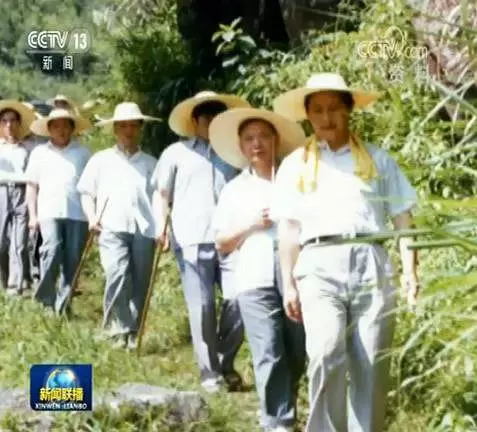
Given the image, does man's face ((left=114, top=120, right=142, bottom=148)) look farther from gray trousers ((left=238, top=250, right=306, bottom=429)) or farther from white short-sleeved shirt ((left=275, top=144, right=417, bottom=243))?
white short-sleeved shirt ((left=275, top=144, right=417, bottom=243))

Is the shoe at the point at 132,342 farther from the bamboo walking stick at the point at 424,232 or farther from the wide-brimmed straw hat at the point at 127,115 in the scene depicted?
the bamboo walking stick at the point at 424,232

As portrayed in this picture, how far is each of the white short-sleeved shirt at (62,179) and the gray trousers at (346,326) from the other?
Answer: 2252 mm

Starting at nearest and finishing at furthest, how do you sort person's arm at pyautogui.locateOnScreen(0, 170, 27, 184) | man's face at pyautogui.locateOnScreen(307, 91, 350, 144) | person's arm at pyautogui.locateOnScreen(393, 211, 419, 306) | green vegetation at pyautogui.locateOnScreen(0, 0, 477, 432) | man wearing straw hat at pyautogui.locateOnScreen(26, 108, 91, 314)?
green vegetation at pyautogui.locateOnScreen(0, 0, 477, 432) → person's arm at pyautogui.locateOnScreen(393, 211, 419, 306) → man's face at pyautogui.locateOnScreen(307, 91, 350, 144) → man wearing straw hat at pyautogui.locateOnScreen(26, 108, 91, 314) → person's arm at pyautogui.locateOnScreen(0, 170, 27, 184)

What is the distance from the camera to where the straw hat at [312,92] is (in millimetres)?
2676

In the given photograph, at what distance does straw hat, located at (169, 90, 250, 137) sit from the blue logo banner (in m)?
0.84

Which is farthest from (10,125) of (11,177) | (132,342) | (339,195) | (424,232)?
(424,232)

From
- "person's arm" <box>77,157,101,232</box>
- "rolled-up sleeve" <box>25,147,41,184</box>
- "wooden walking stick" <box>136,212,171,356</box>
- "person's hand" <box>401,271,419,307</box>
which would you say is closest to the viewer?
"person's hand" <box>401,271,419,307</box>

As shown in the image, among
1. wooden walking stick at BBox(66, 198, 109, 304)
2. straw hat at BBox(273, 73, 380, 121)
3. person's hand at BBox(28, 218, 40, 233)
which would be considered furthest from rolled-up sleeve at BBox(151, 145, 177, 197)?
person's hand at BBox(28, 218, 40, 233)

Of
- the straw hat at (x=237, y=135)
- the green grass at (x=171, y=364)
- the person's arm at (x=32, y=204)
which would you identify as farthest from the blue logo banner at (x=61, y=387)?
the person's arm at (x=32, y=204)

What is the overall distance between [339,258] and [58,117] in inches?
94.9

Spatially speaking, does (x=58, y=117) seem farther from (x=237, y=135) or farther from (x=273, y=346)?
(x=273, y=346)

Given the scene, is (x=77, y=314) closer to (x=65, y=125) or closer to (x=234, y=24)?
(x=65, y=125)

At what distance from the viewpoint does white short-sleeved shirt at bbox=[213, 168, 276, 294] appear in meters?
3.02

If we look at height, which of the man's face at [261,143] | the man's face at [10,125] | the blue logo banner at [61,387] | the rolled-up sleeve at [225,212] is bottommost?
the blue logo banner at [61,387]
